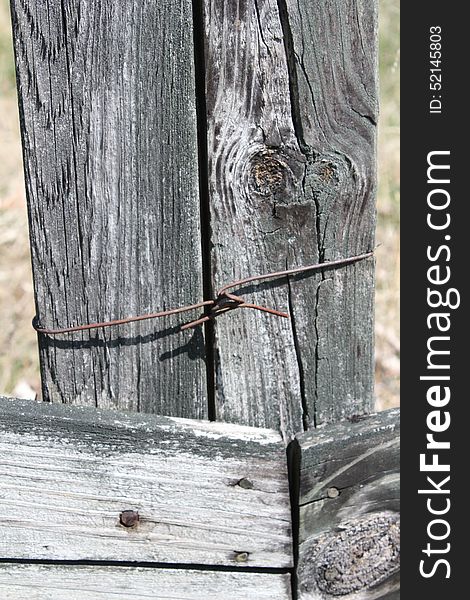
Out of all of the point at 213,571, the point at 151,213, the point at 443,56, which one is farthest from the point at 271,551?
the point at 443,56

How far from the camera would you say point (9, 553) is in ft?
5.57

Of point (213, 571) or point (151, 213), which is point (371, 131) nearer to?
point (151, 213)

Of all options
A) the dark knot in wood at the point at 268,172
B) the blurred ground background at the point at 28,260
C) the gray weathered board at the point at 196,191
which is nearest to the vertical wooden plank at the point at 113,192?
the gray weathered board at the point at 196,191

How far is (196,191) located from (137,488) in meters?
0.60

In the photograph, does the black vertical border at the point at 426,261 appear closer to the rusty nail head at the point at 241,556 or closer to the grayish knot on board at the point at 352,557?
the grayish knot on board at the point at 352,557

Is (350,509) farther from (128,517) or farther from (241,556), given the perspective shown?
(128,517)

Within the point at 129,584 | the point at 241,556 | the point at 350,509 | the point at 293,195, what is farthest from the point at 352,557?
the point at 293,195

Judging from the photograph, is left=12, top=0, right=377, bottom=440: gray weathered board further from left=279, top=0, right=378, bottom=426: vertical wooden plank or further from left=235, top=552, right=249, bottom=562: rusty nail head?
left=235, top=552, right=249, bottom=562: rusty nail head

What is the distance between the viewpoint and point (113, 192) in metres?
1.55

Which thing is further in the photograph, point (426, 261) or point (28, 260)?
point (28, 260)

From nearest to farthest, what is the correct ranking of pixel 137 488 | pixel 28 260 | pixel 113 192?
pixel 113 192 → pixel 137 488 → pixel 28 260

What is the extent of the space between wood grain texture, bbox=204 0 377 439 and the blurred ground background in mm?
1699

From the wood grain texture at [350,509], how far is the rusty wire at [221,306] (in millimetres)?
306

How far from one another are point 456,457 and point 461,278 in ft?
1.21
